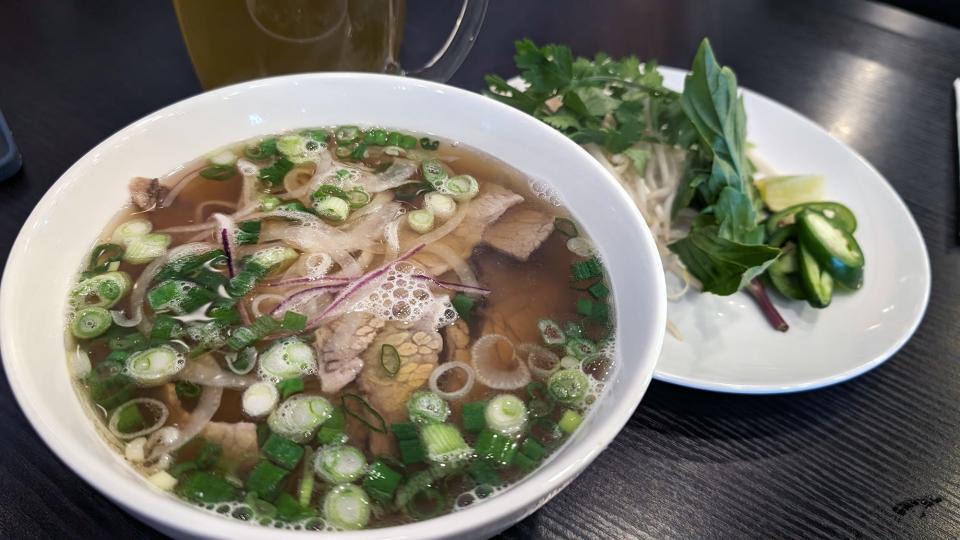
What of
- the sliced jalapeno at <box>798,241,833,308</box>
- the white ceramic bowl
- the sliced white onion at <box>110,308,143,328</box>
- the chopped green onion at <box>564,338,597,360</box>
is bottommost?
the sliced jalapeno at <box>798,241,833,308</box>

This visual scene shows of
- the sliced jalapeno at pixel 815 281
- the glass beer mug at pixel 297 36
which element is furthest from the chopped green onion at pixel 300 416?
the sliced jalapeno at pixel 815 281

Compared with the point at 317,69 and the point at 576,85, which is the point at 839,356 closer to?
the point at 576,85

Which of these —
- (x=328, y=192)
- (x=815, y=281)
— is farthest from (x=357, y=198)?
(x=815, y=281)

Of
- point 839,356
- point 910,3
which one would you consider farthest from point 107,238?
point 910,3

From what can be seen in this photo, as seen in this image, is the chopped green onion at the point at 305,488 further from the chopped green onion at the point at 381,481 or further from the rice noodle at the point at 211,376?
the rice noodle at the point at 211,376

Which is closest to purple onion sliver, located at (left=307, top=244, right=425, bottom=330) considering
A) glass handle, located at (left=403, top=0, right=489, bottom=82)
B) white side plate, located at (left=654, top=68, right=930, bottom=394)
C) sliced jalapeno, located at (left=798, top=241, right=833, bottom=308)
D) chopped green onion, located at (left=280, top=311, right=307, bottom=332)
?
chopped green onion, located at (left=280, top=311, right=307, bottom=332)

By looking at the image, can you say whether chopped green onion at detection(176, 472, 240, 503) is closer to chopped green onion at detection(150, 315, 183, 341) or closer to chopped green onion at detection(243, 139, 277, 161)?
chopped green onion at detection(150, 315, 183, 341)
